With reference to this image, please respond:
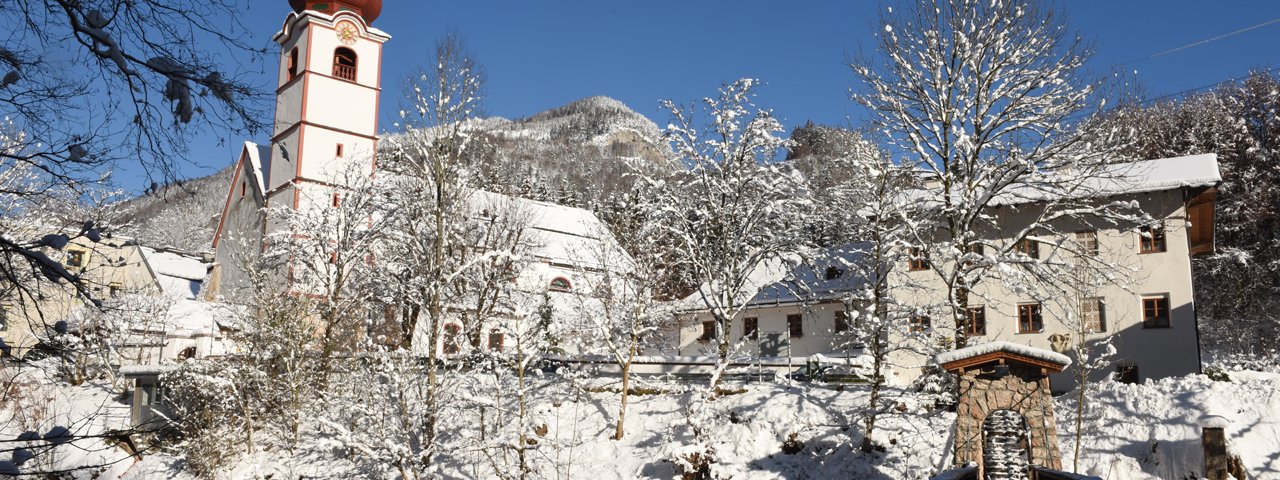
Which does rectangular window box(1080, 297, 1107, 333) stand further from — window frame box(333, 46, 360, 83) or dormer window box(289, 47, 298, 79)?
dormer window box(289, 47, 298, 79)

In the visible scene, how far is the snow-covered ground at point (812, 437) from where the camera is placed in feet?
55.7

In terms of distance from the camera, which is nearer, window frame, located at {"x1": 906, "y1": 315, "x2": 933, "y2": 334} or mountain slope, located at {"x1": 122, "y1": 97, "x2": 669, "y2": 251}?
window frame, located at {"x1": 906, "y1": 315, "x2": 933, "y2": 334}

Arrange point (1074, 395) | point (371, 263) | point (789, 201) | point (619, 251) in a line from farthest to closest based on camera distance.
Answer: point (371, 263) → point (619, 251) → point (789, 201) → point (1074, 395)

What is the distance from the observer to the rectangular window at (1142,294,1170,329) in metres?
26.5

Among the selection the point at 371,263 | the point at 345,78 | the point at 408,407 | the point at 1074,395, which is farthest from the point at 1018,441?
the point at 345,78

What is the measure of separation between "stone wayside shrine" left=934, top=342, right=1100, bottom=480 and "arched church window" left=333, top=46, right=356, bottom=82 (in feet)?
122

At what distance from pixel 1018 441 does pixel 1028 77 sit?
9755 millimetres

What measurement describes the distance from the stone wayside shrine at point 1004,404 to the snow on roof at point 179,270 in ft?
146

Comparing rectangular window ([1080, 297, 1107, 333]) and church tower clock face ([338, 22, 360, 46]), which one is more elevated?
church tower clock face ([338, 22, 360, 46])

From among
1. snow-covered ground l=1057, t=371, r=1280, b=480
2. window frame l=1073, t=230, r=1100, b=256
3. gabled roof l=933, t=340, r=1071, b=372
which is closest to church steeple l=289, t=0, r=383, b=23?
window frame l=1073, t=230, r=1100, b=256

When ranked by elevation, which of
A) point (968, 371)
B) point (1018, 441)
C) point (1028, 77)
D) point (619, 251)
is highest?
point (1028, 77)

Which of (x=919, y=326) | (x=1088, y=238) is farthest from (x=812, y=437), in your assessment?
(x=1088, y=238)

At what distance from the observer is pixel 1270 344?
3675cm

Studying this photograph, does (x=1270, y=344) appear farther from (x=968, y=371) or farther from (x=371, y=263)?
(x=371, y=263)
